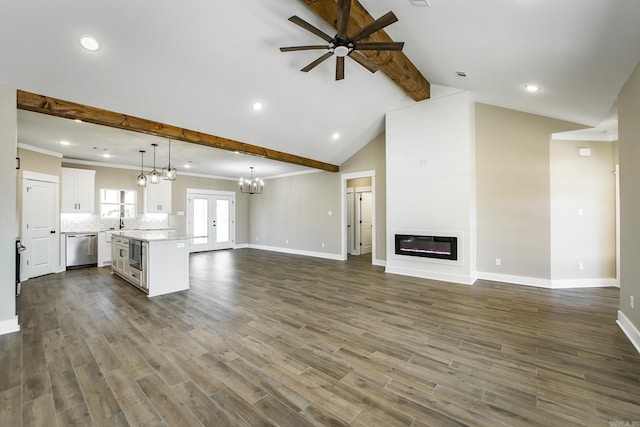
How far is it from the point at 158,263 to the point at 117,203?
465 cm

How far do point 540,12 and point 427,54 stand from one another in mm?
1697

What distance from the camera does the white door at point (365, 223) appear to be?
891 cm

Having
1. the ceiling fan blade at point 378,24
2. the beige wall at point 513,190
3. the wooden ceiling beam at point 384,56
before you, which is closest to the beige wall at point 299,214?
the wooden ceiling beam at point 384,56

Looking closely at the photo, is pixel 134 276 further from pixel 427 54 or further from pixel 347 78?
pixel 427 54

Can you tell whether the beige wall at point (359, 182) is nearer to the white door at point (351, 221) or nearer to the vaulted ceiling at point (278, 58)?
the white door at point (351, 221)

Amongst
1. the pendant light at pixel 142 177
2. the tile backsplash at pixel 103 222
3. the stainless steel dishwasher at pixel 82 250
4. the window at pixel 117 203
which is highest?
the pendant light at pixel 142 177

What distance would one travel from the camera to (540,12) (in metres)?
2.39

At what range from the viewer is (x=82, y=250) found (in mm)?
6625

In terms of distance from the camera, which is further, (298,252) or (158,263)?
(298,252)

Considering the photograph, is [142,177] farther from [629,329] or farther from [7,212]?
[629,329]

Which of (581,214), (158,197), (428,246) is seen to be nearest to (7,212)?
(158,197)

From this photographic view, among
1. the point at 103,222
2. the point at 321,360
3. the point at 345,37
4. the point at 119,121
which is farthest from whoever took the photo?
the point at 103,222

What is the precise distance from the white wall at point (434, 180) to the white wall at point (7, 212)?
5.82 meters

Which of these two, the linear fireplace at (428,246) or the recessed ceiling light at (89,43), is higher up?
the recessed ceiling light at (89,43)
